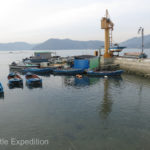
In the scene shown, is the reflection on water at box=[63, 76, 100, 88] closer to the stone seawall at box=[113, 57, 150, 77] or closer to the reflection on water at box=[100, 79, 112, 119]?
the reflection on water at box=[100, 79, 112, 119]

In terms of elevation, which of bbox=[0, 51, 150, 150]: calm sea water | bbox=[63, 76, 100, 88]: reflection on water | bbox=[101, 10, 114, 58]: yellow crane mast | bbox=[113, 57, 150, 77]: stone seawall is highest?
bbox=[101, 10, 114, 58]: yellow crane mast

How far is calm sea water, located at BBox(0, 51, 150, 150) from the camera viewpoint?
1686cm

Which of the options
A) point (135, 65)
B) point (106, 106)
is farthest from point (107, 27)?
point (106, 106)

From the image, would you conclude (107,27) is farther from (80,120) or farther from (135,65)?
(80,120)

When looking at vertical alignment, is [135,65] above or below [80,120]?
above

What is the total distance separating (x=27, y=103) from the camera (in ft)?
99.4

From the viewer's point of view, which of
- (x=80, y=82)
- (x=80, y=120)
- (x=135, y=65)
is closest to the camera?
(x=80, y=120)

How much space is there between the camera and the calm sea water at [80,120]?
55.3 feet

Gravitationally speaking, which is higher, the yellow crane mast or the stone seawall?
the yellow crane mast

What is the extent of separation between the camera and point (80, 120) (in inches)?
874

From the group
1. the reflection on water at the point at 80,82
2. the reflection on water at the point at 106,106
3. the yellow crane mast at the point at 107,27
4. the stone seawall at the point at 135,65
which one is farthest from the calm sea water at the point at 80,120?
the yellow crane mast at the point at 107,27

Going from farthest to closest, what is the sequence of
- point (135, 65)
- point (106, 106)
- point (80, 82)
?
point (135, 65)
point (80, 82)
point (106, 106)

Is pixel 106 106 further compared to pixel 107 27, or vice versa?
pixel 107 27

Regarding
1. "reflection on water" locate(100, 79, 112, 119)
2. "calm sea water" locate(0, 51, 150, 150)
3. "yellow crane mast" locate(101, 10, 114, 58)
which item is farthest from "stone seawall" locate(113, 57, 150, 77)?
"reflection on water" locate(100, 79, 112, 119)
